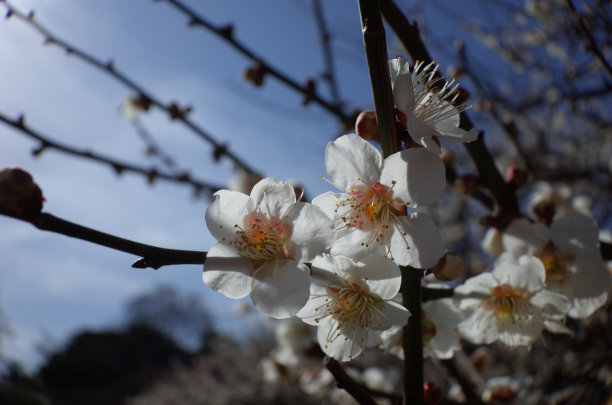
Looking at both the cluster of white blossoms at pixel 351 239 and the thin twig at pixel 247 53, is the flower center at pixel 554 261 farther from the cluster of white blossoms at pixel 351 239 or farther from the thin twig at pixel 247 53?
the thin twig at pixel 247 53

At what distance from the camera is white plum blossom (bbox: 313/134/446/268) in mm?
748

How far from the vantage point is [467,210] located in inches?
242

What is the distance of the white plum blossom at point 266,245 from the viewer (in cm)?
72

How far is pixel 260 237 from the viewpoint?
819 millimetres

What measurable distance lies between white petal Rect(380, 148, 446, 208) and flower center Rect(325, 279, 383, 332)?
0.21 meters

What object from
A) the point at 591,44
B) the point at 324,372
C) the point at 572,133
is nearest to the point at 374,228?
the point at 591,44

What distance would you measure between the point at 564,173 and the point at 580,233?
93.2 inches

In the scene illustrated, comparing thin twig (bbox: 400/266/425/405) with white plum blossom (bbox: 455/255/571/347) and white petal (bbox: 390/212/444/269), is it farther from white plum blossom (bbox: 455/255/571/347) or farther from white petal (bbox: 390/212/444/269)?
white plum blossom (bbox: 455/255/571/347)

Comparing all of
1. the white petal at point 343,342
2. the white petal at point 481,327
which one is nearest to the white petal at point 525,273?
the white petal at point 481,327

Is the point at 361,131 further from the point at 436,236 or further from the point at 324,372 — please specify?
the point at 324,372

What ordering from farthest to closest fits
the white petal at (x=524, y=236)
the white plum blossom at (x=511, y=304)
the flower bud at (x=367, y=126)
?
the white petal at (x=524, y=236) < the white plum blossom at (x=511, y=304) < the flower bud at (x=367, y=126)

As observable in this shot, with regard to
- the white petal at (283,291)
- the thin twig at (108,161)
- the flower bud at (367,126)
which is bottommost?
the white petal at (283,291)

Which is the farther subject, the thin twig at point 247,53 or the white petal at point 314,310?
the thin twig at point 247,53

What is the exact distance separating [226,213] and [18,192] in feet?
1.12
